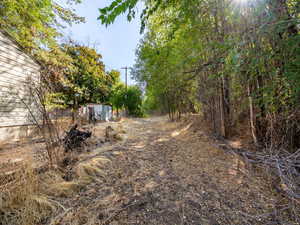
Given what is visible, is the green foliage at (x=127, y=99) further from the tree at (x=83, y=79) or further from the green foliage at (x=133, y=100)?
the tree at (x=83, y=79)

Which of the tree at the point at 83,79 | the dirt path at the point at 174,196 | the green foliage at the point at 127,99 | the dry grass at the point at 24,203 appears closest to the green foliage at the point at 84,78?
the tree at the point at 83,79

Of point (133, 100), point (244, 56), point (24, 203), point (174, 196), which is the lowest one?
point (174, 196)

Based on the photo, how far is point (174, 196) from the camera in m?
1.66

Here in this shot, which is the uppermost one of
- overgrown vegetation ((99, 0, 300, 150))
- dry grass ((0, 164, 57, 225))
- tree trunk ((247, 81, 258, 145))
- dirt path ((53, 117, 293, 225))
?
overgrown vegetation ((99, 0, 300, 150))

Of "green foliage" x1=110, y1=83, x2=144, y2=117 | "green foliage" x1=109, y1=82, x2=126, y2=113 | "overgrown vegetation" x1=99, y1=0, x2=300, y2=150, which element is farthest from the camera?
"green foliage" x1=110, y1=83, x2=144, y2=117

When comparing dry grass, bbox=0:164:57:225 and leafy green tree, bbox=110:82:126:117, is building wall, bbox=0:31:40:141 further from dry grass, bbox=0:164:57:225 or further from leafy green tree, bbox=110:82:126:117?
leafy green tree, bbox=110:82:126:117

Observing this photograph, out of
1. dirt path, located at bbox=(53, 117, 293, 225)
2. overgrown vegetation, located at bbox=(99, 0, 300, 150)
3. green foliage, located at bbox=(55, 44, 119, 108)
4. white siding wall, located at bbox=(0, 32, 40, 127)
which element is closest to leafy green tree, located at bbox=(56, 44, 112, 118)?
green foliage, located at bbox=(55, 44, 119, 108)

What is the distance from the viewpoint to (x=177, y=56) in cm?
399

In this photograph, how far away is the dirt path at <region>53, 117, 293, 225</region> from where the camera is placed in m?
1.32

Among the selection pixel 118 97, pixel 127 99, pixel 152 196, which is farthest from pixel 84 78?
pixel 152 196

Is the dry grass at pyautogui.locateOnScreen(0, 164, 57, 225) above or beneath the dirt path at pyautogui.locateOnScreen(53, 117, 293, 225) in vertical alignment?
above

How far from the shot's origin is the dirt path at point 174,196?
1319mm

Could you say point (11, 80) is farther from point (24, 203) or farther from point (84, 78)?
point (84, 78)

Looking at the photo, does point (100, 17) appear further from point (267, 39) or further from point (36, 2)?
point (36, 2)
